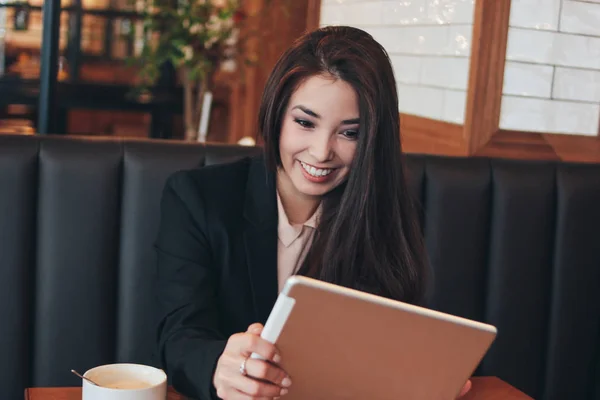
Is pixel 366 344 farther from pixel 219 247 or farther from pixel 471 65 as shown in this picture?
pixel 471 65

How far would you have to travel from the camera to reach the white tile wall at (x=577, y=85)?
7.73 ft

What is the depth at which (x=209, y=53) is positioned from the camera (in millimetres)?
3855

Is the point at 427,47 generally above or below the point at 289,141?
above

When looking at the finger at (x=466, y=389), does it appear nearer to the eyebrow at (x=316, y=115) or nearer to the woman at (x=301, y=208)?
the woman at (x=301, y=208)

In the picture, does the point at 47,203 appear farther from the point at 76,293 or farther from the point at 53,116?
the point at 53,116

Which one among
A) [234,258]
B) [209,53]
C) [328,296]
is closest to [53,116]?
[234,258]

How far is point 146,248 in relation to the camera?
5.88 feet

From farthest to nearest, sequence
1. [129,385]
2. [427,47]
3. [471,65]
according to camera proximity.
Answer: [427,47] < [471,65] < [129,385]

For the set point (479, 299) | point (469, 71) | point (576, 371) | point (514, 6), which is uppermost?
point (514, 6)

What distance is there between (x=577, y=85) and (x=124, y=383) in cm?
173

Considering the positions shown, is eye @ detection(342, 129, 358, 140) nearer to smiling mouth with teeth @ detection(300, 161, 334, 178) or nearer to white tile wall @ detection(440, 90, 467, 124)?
smiling mouth with teeth @ detection(300, 161, 334, 178)

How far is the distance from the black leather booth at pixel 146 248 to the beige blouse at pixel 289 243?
10.1 inches

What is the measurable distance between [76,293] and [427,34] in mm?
1371

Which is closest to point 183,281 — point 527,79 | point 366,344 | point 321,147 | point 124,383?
point 321,147
